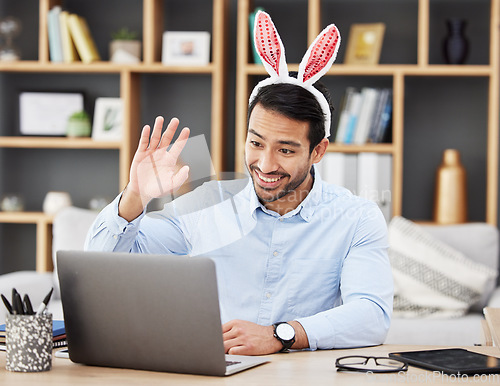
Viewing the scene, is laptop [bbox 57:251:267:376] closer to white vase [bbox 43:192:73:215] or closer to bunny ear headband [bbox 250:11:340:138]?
bunny ear headband [bbox 250:11:340:138]

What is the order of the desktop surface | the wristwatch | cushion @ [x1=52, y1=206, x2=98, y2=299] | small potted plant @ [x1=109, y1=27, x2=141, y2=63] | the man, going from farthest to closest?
1. small potted plant @ [x1=109, y1=27, x2=141, y2=63]
2. cushion @ [x1=52, y1=206, x2=98, y2=299]
3. the man
4. the wristwatch
5. the desktop surface

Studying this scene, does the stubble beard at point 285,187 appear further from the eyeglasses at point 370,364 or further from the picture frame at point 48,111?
the picture frame at point 48,111

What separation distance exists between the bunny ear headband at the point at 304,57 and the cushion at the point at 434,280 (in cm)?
151

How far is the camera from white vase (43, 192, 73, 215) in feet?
12.4

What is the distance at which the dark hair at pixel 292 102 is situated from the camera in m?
1.82

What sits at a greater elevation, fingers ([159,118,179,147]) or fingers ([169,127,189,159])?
fingers ([159,118,179,147])

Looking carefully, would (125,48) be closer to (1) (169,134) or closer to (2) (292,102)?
(2) (292,102)

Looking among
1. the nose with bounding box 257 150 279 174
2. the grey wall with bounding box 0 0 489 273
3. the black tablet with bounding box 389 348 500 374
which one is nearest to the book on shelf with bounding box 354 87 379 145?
the grey wall with bounding box 0 0 489 273

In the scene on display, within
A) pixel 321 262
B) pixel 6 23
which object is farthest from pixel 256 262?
pixel 6 23

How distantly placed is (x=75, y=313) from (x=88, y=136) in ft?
8.81

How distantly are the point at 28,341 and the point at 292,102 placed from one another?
90cm

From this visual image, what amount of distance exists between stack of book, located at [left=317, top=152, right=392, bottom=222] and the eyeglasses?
2.24 meters

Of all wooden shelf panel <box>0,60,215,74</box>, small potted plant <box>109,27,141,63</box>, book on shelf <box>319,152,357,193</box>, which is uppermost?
small potted plant <box>109,27,141,63</box>

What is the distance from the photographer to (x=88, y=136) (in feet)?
12.7
